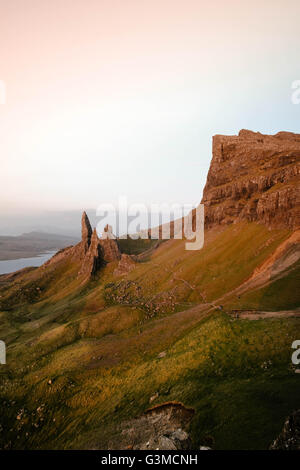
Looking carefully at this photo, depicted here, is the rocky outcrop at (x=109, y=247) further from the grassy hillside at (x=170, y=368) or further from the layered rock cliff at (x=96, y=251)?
the grassy hillside at (x=170, y=368)

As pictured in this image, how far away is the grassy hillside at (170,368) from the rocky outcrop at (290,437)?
1742 mm

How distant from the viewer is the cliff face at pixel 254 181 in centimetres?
7281

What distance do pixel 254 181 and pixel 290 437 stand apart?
98.9 meters

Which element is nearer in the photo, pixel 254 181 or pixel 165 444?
pixel 165 444

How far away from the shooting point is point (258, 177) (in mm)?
93000

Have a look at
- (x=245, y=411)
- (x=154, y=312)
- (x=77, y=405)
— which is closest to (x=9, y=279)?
(x=154, y=312)

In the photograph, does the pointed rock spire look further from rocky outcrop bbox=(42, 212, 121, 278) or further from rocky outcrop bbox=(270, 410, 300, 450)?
Answer: rocky outcrop bbox=(270, 410, 300, 450)

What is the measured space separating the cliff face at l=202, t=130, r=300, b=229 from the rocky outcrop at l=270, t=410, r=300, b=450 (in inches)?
2577

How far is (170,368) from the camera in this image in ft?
89.6

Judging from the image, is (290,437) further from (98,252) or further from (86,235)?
(86,235)

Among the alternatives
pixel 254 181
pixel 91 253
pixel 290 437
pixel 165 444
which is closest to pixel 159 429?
pixel 165 444

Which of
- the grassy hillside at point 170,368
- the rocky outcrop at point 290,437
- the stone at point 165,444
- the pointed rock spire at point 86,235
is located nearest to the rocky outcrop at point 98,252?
the pointed rock spire at point 86,235

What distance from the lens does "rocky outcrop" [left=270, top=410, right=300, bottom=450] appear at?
1014 centimetres
